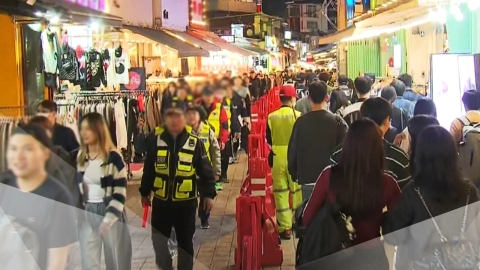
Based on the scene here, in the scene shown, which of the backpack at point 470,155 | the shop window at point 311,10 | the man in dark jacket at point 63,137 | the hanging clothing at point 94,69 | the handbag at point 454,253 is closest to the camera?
the man in dark jacket at point 63,137

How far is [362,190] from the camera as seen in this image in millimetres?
3396

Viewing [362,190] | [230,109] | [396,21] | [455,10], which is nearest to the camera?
[362,190]

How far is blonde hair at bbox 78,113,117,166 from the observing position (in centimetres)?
262

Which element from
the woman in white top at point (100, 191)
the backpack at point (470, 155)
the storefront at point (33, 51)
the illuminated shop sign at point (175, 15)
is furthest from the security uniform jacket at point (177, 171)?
the illuminated shop sign at point (175, 15)

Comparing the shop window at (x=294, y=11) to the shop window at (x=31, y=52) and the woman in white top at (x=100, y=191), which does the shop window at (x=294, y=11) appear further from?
the woman in white top at (x=100, y=191)

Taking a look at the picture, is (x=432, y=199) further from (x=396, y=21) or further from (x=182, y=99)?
(x=396, y=21)

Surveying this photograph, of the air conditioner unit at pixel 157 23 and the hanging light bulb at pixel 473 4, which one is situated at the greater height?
the air conditioner unit at pixel 157 23

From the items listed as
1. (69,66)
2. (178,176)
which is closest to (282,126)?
(69,66)

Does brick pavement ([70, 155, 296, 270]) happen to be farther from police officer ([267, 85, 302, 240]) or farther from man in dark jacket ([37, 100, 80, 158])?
man in dark jacket ([37, 100, 80, 158])

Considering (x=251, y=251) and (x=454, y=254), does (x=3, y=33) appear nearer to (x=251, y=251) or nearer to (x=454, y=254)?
(x=251, y=251)

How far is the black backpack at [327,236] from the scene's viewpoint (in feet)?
11.0

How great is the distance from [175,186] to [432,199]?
162 centimetres

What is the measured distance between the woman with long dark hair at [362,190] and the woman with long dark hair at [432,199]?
0.11m

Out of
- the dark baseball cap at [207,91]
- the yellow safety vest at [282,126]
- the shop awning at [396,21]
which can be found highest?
the shop awning at [396,21]
